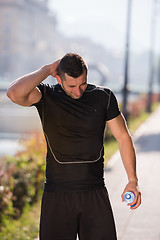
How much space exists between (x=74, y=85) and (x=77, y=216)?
793 millimetres

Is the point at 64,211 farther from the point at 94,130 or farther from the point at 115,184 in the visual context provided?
the point at 115,184

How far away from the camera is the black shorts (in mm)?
2912

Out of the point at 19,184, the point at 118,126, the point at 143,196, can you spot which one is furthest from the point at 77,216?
the point at 143,196

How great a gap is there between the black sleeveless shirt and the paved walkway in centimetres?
273

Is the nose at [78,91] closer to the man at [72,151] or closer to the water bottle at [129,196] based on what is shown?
the man at [72,151]

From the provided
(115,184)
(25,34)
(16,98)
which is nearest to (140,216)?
(115,184)

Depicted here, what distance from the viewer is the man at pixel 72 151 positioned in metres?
2.86

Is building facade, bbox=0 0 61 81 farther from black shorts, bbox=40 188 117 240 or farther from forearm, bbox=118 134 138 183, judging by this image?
black shorts, bbox=40 188 117 240

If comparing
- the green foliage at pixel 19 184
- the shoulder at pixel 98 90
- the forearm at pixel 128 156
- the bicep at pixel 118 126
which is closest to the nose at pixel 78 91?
the shoulder at pixel 98 90

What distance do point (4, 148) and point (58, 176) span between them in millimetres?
20240

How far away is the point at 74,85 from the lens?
111 inches

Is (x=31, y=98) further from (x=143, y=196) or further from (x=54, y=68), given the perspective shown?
(x=143, y=196)

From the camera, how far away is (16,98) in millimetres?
2854

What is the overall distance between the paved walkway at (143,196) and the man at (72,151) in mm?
2611
